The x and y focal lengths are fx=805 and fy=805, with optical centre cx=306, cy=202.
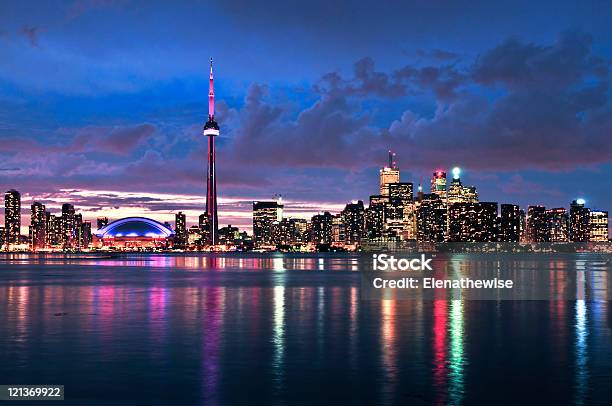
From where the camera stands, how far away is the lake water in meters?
23.8

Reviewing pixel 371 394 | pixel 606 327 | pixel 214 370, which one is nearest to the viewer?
pixel 371 394

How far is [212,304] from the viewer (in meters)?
58.8

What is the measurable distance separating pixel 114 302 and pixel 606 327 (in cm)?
3577

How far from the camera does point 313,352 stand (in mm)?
32531

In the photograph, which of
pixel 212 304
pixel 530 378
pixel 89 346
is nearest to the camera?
pixel 530 378

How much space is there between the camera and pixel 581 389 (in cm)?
2420

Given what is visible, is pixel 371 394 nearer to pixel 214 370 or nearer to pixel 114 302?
pixel 214 370

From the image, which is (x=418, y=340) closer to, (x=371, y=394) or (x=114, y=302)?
(x=371, y=394)

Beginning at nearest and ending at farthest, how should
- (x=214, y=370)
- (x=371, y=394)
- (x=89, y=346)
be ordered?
1. (x=371, y=394)
2. (x=214, y=370)
3. (x=89, y=346)

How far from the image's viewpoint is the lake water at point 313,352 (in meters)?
23.8

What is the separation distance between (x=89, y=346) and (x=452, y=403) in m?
18.2

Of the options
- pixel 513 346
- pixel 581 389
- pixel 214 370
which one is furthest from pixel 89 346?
pixel 581 389

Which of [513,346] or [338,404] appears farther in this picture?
[513,346]

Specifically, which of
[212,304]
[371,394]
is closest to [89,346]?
[371,394]
